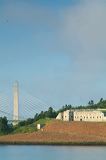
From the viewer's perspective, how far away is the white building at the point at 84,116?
61150 millimetres

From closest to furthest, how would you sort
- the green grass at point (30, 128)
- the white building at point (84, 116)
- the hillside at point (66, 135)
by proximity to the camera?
the hillside at point (66, 135)
the white building at point (84, 116)
the green grass at point (30, 128)

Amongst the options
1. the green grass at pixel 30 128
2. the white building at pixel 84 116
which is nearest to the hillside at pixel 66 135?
the white building at pixel 84 116

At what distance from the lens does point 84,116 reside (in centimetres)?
6219

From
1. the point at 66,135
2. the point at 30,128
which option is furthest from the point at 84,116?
the point at 30,128

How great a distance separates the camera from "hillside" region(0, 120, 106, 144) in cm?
5700

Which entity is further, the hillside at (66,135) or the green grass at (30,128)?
the green grass at (30,128)

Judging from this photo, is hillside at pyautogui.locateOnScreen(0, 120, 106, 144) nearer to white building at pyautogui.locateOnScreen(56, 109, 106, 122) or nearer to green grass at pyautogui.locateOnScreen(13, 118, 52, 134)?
white building at pyautogui.locateOnScreen(56, 109, 106, 122)

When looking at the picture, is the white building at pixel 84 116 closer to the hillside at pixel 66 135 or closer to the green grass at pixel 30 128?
the hillside at pixel 66 135

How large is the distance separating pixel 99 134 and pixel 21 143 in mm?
6810

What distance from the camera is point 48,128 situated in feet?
201

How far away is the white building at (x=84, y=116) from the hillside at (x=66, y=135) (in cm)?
194

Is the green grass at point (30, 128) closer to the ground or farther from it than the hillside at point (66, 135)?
farther from it

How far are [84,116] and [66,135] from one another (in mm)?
4221
